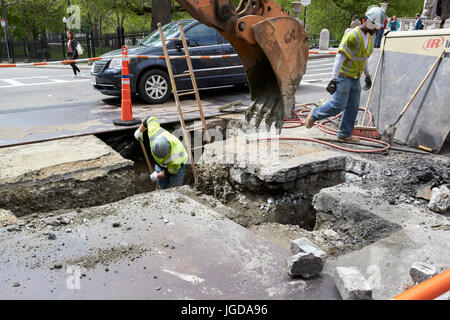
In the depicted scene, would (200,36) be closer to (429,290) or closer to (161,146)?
(161,146)

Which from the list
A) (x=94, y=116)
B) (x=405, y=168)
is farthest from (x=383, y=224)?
(x=94, y=116)

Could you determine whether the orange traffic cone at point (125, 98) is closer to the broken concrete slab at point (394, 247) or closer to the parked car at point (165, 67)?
the parked car at point (165, 67)

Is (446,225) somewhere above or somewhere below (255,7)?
below

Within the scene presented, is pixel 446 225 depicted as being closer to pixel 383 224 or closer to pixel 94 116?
pixel 383 224

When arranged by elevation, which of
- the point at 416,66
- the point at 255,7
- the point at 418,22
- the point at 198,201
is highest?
the point at 418,22

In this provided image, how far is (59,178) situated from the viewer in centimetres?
475

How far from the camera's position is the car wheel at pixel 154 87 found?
28.2ft

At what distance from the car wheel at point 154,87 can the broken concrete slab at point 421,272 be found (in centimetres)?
720

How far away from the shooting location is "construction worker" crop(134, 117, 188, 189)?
525 centimetres

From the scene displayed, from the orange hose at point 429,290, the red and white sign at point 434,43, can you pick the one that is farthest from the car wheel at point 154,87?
the orange hose at point 429,290

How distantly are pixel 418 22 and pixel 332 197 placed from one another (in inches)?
658

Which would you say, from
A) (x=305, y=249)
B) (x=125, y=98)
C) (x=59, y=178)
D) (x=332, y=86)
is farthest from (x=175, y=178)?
(x=305, y=249)

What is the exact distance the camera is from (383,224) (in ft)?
12.1
